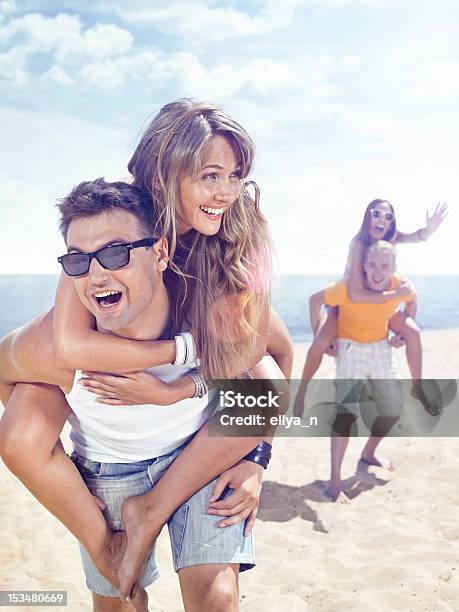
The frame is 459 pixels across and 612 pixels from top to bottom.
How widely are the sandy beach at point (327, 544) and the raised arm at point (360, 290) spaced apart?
1.46 meters

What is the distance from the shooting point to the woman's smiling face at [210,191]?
284 cm

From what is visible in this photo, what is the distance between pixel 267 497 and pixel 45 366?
127 inches

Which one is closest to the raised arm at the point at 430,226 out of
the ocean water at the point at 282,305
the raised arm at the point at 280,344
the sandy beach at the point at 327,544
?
the sandy beach at the point at 327,544

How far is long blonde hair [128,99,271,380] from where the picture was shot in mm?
2625

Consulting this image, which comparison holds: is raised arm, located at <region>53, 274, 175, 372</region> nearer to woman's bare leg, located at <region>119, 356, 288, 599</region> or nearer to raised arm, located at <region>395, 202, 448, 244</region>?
woman's bare leg, located at <region>119, 356, 288, 599</region>

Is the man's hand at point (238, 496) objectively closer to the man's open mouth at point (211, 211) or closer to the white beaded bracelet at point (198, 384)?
the white beaded bracelet at point (198, 384)

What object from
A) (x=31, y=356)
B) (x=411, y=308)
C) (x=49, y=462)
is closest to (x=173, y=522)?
(x=49, y=462)

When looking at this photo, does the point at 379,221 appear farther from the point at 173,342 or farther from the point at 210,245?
the point at 173,342

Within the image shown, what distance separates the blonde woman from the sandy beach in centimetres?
136

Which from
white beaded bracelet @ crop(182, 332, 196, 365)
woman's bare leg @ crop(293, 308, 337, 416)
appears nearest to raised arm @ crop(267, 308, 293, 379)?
white beaded bracelet @ crop(182, 332, 196, 365)

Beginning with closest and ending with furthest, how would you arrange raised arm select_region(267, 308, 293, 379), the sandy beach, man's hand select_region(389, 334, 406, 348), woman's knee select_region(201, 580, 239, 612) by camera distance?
woman's knee select_region(201, 580, 239, 612)
raised arm select_region(267, 308, 293, 379)
the sandy beach
man's hand select_region(389, 334, 406, 348)

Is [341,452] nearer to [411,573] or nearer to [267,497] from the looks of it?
[267,497]

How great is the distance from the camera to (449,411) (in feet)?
24.9

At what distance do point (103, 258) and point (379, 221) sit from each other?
4004 millimetres
